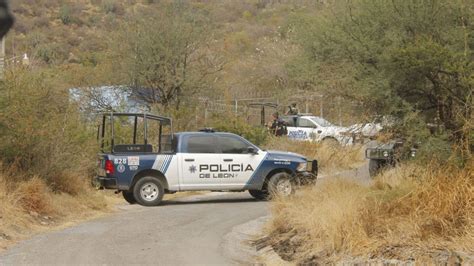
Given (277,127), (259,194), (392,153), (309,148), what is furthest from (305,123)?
(392,153)

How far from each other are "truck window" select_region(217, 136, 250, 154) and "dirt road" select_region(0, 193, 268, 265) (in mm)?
1698

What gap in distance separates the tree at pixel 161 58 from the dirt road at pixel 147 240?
11.5 metres

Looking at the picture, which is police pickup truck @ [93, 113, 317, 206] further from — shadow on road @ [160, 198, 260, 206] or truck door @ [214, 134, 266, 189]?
shadow on road @ [160, 198, 260, 206]

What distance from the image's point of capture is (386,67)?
466 inches

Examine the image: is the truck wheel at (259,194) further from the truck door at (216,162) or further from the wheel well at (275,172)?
the truck door at (216,162)

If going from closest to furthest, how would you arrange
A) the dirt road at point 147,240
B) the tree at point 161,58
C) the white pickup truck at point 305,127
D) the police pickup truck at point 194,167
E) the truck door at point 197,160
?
the dirt road at point 147,240 → the police pickup truck at point 194,167 → the truck door at point 197,160 → the tree at point 161,58 → the white pickup truck at point 305,127

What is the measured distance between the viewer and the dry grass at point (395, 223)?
8.39 m

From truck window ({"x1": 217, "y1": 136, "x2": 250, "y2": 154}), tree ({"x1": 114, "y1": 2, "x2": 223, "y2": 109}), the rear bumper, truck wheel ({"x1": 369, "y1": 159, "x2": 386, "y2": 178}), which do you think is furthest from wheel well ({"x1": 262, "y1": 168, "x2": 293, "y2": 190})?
tree ({"x1": 114, "y1": 2, "x2": 223, "y2": 109})

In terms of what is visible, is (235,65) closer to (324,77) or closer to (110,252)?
(324,77)

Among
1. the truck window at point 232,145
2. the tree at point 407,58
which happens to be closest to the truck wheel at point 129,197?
the truck window at point 232,145

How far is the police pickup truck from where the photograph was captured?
1650 cm

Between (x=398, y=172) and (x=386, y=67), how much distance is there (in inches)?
71.7

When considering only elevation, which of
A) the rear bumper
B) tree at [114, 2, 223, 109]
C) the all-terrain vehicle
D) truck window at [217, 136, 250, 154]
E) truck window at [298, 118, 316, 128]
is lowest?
the rear bumper

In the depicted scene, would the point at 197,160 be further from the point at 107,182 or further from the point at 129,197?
the point at 107,182
